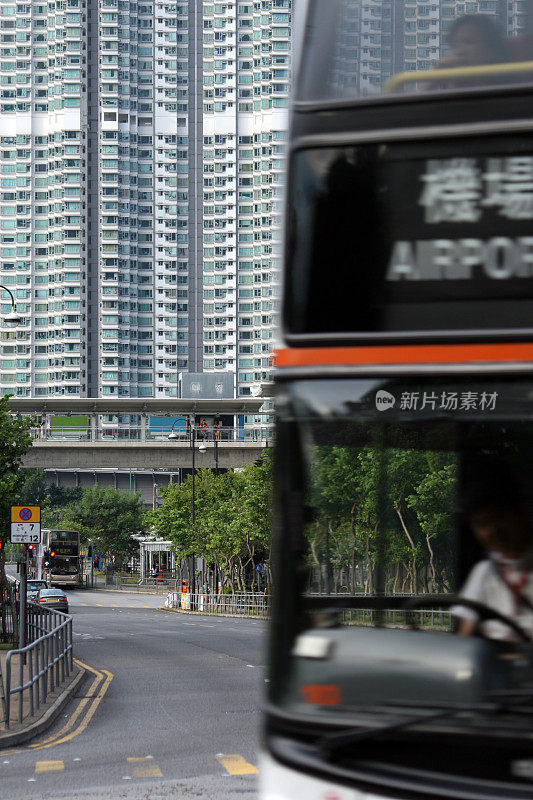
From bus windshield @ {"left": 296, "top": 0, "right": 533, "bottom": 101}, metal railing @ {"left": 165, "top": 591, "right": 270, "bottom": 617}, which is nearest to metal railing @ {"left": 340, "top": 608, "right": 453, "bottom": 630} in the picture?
bus windshield @ {"left": 296, "top": 0, "right": 533, "bottom": 101}

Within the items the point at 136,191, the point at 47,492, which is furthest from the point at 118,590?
the point at 136,191

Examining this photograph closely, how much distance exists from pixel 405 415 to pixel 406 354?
11.3 inches

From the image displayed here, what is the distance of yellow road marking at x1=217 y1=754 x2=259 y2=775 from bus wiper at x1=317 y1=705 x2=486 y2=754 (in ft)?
21.9

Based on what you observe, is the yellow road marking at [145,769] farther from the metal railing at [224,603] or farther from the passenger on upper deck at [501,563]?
the metal railing at [224,603]

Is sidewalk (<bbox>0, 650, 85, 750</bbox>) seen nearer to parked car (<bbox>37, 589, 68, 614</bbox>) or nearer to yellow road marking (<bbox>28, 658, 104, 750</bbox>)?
yellow road marking (<bbox>28, 658, 104, 750</bbox>)

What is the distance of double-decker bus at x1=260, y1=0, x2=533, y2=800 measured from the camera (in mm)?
4504

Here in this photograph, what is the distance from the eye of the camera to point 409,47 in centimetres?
528

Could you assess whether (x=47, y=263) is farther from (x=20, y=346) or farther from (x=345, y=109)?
(x=345, y=109)

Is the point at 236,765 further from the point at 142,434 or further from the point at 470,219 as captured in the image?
the point at 142,434

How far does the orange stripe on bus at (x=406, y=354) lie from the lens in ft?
15.3

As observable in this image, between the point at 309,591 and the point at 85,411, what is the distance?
188 feet

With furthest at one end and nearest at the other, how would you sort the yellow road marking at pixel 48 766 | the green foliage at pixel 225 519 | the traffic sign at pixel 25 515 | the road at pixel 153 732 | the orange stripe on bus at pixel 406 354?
the green foliage at pixel 225 519 < the traffic sign at pixel 25 515 < the yellow road marking at pixel 48 766 < the road at pixel 153 732 < the orange stripe on bus at pixel 406 354

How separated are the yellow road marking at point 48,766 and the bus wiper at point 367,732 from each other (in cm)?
753

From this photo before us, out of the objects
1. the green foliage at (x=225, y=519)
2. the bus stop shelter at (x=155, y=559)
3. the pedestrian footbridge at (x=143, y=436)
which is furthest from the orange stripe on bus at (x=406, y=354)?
the bus stop shelter at (x=155, y=559)
